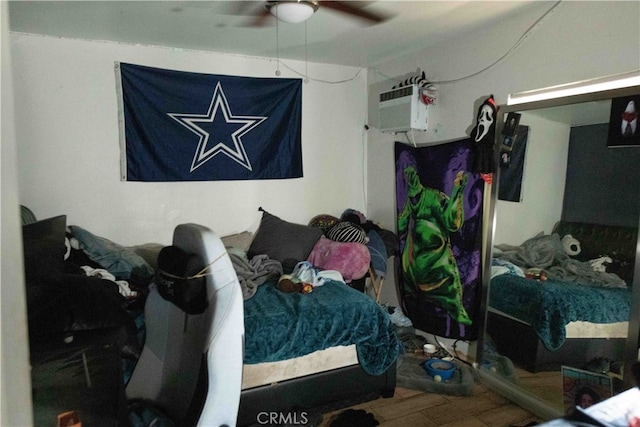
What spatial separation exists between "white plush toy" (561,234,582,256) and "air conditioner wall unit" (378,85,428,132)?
52.6 inches

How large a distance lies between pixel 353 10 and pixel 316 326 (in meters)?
1.79

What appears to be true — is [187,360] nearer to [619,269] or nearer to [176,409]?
[176,409]

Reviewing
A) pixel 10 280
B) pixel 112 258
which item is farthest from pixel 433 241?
pixel 10 280

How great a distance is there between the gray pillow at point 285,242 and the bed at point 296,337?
0.41 m

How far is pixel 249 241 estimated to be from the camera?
331 centimetres

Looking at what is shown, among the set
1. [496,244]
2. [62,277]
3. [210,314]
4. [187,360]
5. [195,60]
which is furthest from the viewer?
[195,60]

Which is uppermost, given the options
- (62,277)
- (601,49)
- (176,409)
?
(601,49)

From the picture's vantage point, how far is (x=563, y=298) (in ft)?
7.20

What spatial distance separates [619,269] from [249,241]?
2.44 m

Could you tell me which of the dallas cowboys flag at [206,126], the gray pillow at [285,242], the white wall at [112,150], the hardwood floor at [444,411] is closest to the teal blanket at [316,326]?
the hardwood floor at [444,411]

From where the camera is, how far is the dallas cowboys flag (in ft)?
→ 9.64

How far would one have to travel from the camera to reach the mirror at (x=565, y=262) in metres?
1.92

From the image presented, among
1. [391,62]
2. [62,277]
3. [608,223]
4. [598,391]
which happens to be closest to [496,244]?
[608,223]

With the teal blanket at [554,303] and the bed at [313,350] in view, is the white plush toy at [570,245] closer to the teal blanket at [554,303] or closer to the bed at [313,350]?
the teal blanket at [554,303]
